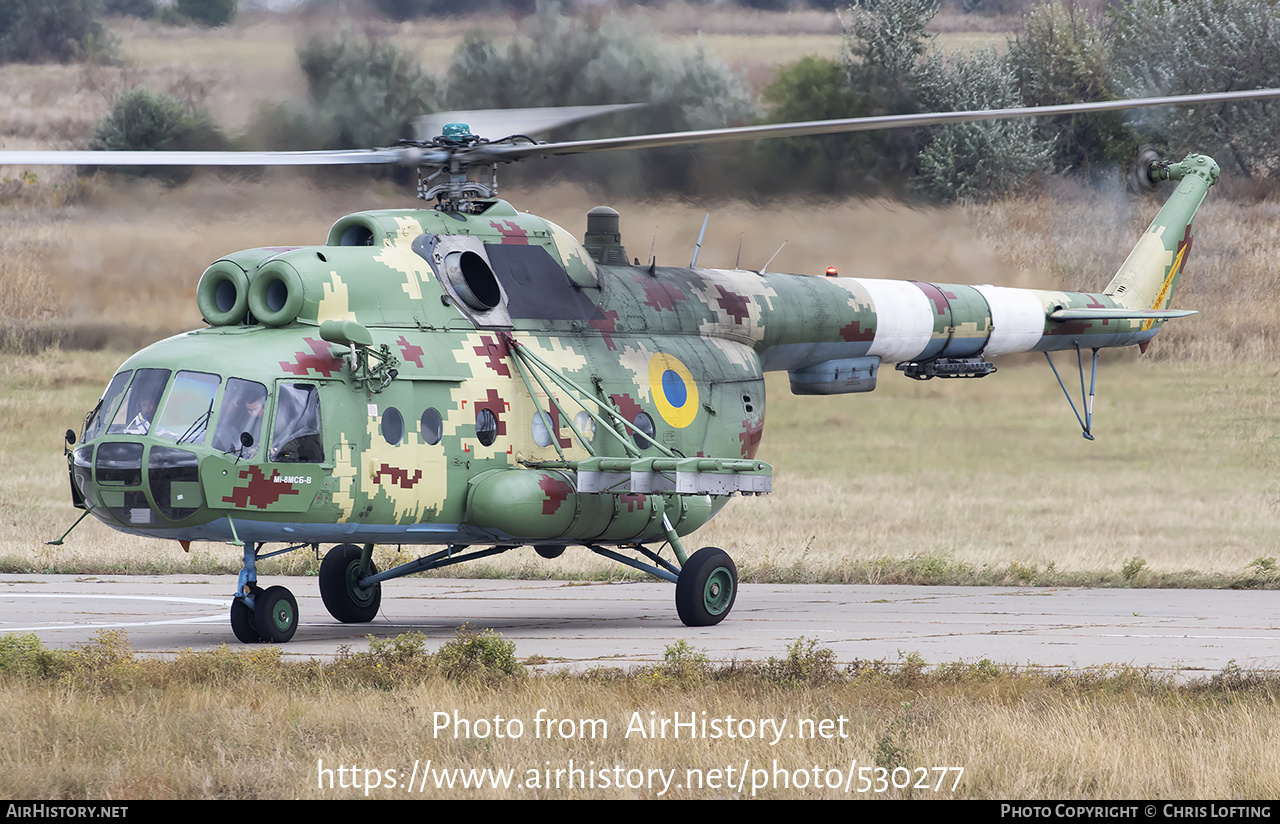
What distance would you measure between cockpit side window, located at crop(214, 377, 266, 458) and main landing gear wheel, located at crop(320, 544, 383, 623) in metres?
3.62

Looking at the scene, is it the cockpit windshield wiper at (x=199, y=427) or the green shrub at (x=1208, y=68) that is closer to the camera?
the cockpit windshield wiper at (x=199, y=427)

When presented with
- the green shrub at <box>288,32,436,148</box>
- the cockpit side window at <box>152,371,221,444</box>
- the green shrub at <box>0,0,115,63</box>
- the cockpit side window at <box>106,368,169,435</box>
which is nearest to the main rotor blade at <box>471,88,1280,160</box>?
the cockpit side window at <box>152,371,221,444</box>

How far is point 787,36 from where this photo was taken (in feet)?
88.2

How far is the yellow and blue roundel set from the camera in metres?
15.7

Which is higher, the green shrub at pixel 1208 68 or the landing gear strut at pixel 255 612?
the green shrub at pixel 1208 68

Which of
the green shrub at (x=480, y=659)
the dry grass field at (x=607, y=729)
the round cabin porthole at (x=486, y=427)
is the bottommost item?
the green shrub at (x=480, y=659)

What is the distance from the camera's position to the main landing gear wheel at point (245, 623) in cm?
1326

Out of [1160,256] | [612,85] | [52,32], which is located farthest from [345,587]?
[52,32]

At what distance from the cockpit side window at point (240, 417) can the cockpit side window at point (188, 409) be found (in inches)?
4.4

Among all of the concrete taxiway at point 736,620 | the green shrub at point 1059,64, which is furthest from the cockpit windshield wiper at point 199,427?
the green shrub at point 1059,64

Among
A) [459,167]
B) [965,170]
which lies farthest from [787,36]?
[459,167]

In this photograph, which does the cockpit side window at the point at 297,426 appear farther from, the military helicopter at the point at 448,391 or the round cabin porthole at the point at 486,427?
the round cabin porthole at the point at 486,427

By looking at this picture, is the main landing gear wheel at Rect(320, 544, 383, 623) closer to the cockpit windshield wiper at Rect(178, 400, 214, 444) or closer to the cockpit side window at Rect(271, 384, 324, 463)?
the cockpit side window at Rect(271, 384, 324, 463)

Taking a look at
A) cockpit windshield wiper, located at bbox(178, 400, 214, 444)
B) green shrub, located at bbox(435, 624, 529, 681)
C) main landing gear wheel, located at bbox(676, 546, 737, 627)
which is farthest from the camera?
main landing gear wheel, located at bbox(676, 546, 737, 627)
